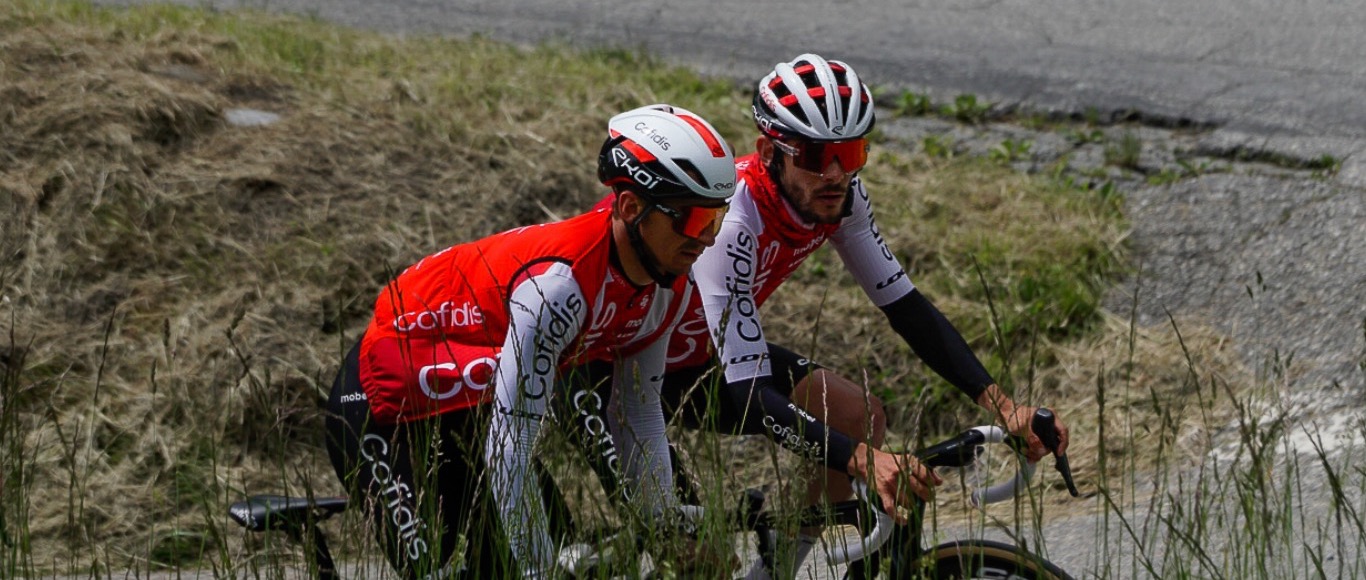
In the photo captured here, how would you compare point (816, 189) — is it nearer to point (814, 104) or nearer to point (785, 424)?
point (814, 104)

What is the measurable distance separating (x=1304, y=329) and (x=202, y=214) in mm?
4462

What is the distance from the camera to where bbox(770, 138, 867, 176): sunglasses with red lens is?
409cm

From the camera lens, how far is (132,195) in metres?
6.52

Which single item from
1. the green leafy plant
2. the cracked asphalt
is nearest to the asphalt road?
the cracked asphalt

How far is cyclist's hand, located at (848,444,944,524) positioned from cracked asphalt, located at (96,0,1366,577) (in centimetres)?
137

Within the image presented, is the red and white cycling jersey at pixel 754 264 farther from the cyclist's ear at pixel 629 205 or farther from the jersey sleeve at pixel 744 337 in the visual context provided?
the cyclist's ear at pixel 629 205

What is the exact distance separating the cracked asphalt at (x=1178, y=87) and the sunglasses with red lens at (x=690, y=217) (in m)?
1.63

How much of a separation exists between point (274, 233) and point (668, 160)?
341 cm

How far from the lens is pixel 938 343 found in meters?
4.29

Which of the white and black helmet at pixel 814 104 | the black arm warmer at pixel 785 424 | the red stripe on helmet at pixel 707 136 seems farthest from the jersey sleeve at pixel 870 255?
the red stripe on helmet at pixel 707 136

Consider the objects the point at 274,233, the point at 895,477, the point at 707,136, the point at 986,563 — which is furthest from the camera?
the point at 274,233

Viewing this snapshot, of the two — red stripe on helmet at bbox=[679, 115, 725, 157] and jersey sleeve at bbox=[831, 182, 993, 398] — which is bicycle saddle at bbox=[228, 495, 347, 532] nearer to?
red stripe on helmet at bbox=[679, 115, 725, 157]

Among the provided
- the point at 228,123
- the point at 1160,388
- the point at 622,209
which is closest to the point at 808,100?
the point at 622,209

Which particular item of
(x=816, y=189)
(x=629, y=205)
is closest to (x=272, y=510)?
(x=629, y=205)
